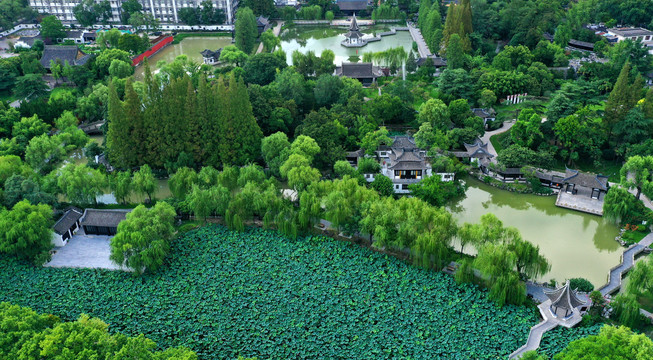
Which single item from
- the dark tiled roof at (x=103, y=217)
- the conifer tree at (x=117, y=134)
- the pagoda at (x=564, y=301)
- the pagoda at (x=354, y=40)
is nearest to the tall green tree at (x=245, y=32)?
the pagoda at (x=354, y=40)

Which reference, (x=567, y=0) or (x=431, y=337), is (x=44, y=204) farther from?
(x=567, y=0)

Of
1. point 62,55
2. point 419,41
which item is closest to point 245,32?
point 62,55

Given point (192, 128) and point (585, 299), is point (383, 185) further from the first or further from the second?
point (192, 128)

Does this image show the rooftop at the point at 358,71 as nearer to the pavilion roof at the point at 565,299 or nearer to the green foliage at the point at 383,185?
the green foliage at the point at 383,185

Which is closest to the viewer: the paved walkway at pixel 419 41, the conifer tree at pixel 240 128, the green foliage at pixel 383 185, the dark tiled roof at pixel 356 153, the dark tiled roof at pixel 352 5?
the green foliage at pixel 383 185

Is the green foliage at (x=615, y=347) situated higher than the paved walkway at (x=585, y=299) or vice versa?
the green foliage at (x=615, y=347)
